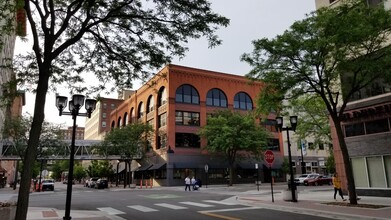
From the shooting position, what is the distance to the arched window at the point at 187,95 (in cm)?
5291

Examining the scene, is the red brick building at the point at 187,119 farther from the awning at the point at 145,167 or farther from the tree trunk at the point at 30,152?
the tree trunk at the point at 30,152

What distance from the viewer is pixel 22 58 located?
12.1 m

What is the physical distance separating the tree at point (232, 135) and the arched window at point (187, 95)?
22.1ft

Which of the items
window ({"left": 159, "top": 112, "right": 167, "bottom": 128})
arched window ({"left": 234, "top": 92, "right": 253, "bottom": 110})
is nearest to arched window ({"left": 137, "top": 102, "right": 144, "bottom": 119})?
window ({"left": 159, "top": 112, "right": 167, "bottom": 128})

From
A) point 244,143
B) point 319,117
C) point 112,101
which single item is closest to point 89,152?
point 244,143

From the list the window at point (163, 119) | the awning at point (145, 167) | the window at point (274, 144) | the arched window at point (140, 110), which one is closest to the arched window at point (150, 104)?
the arched window at point (140, 110)

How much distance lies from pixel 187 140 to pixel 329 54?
117 feet

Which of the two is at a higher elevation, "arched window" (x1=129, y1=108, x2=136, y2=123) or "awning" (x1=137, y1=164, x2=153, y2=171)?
"arched window" (x1=129, y1=108, x2=136, y2=123)

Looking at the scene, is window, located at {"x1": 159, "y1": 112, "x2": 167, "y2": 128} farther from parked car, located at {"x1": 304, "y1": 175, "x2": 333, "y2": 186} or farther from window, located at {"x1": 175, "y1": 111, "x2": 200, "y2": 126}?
parked car, located at {"x1": 304, "y1": 175, "x2": 333, "y2": 186}

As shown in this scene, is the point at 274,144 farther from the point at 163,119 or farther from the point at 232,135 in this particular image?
the point at 163,119

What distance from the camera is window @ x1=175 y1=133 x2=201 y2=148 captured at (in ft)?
168

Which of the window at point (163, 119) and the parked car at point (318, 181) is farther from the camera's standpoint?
the window at point (163, 119)

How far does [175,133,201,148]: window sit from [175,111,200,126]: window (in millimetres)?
1833

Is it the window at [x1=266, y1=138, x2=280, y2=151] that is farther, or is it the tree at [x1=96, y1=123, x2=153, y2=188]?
the window at [x1=266, y1=138, x2=280, y2=151]
